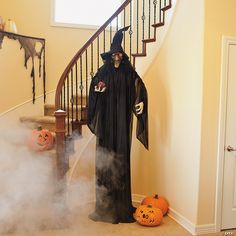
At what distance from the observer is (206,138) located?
9.50 ft

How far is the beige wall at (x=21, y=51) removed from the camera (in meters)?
4.27

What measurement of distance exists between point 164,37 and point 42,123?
195cm

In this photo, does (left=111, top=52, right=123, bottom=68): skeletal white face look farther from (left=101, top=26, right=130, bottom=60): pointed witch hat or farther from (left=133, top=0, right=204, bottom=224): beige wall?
(left=133, top=0, right=204, bottom=224): beige wall

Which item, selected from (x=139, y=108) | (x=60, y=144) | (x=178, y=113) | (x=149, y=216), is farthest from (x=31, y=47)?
(x=149, y=216)

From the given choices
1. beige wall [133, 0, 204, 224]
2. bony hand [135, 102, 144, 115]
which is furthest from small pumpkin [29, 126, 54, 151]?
beige wall [133, 0, 204, 224]

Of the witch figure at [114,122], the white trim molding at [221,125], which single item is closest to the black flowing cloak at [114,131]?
the witch figure at [114,122]

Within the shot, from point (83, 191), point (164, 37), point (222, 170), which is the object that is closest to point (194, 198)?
point (222, 170)

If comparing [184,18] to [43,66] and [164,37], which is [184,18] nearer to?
[164,37]

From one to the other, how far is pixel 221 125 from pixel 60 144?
1.60m

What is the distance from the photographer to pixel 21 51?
14.4ft

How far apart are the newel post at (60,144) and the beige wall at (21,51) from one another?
1.63 metres

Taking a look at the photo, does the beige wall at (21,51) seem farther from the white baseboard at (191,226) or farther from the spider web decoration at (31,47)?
the white baseboard at (191,226)

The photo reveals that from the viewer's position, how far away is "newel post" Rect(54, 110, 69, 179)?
3.04 m

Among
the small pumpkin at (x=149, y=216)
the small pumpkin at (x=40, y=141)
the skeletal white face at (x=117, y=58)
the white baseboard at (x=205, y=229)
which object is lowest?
the white baseboard at (x=205, y=229)
